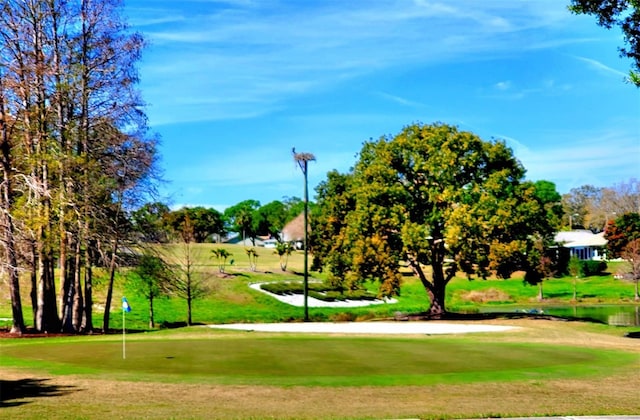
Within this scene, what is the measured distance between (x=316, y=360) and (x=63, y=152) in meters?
22.3

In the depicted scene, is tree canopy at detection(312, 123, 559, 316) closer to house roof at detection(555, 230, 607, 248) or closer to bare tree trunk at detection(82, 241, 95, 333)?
bare tree trunk at detection(82, 241, 95, 333)

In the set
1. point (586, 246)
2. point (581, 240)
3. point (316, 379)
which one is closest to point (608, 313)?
point (316, 379)

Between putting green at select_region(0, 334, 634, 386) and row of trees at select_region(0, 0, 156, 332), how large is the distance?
8032 millimetres

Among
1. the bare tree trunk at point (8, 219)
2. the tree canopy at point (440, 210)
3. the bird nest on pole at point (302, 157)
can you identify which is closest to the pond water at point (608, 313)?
the tree canopy at point (440, 210)

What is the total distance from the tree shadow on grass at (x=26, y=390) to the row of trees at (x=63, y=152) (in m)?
18.0

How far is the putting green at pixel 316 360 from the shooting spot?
1853cm

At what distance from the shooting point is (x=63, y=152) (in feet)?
125

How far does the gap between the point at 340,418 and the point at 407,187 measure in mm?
38077

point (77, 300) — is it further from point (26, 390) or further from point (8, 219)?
point (26, 390)

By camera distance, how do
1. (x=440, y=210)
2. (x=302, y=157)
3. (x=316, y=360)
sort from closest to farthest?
(x=316, y=360) → (x=440, y=210) → (x=302, y=157)

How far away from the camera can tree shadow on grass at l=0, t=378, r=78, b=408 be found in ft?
49.3

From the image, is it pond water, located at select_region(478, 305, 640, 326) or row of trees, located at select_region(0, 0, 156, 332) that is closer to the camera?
row of trees, located at select_region(0, 0, 156, 332)

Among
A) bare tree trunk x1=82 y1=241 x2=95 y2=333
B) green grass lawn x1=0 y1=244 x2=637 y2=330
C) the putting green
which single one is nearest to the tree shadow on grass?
the putting green

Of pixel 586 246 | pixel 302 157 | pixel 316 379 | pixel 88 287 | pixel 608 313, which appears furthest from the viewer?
pixel 586 246
